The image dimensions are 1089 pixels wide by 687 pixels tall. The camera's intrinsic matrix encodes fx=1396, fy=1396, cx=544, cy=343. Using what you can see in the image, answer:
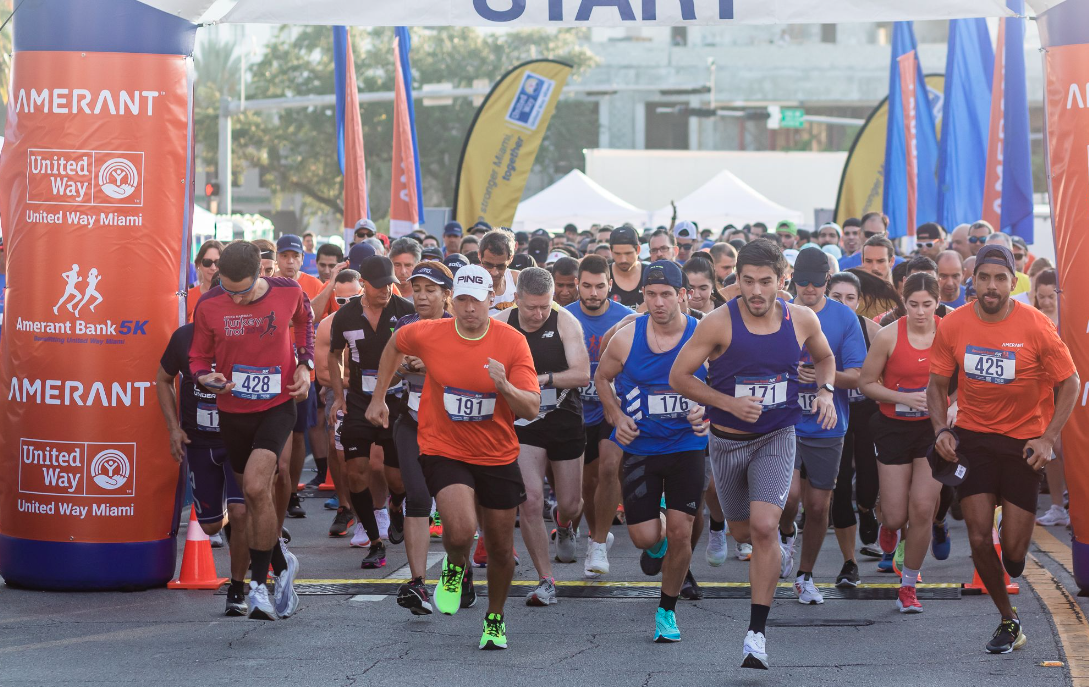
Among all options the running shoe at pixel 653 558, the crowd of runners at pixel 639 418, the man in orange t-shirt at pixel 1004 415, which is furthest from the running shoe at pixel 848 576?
the man in orange t-shirt at pixel 1004 415

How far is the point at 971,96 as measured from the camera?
1738 cm

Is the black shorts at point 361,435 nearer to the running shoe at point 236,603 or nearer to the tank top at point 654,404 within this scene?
the running shoe at point 236,603

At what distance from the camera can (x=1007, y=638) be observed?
699 cm

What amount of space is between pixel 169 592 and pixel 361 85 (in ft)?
157

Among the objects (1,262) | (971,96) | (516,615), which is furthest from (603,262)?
(971,96)

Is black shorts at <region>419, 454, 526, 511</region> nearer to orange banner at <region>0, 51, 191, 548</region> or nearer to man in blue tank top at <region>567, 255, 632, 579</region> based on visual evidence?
man in blue tank top at <region>567, 255, 632, 579</region>

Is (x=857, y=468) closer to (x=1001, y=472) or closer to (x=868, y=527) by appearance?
(x=868, y=527)

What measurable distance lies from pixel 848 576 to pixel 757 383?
2.15m

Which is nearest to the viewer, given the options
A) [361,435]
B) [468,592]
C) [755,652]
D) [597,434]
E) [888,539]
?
[755,652]

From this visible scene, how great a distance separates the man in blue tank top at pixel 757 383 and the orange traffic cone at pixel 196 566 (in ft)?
10.8

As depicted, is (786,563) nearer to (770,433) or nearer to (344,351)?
(770,433)

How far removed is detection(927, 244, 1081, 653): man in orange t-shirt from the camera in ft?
23.3

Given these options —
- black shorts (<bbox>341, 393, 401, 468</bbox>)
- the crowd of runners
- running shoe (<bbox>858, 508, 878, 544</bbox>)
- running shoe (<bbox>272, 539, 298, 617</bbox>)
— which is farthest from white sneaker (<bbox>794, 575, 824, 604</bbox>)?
running shoe (<bbox>272, 539, 298, 617</bbox>)

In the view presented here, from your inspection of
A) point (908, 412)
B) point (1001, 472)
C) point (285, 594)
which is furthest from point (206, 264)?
point (1001, 472)
